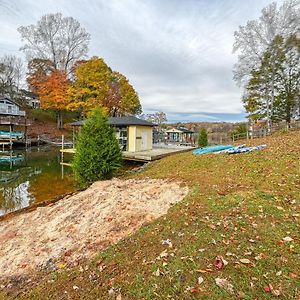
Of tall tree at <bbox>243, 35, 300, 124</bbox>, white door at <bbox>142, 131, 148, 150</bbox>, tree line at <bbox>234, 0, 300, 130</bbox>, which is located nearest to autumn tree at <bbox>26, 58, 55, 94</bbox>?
white door at <bbox>142, 131, 148, 150</bbox>

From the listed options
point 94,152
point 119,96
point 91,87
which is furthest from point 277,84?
point 91,87

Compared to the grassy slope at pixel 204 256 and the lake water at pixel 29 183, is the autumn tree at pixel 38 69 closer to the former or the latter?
the lake water at pixel 29 183

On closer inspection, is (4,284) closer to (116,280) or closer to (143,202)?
(116,280)

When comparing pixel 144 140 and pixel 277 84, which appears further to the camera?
pixel 277 84

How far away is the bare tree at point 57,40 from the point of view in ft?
105

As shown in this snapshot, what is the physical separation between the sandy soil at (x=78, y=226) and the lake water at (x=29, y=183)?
7.20ft

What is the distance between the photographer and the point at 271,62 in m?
17.8

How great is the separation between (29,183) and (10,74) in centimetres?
3526

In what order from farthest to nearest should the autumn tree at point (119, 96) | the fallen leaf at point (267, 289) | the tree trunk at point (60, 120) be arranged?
the tree trunk at point (60, 120), the autumn tree at point (119, 96), the fallen leaf at point (267, 289)

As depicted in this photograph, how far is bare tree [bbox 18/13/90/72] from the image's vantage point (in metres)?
31.9

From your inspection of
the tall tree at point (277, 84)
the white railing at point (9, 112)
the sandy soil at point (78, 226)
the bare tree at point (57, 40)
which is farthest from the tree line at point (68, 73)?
the sandy soil at point (78, 226)

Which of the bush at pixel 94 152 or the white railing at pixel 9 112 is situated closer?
the bush at pixel 94 152

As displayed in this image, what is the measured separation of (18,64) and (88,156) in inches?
1563

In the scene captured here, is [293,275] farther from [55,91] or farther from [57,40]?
[57,40]
